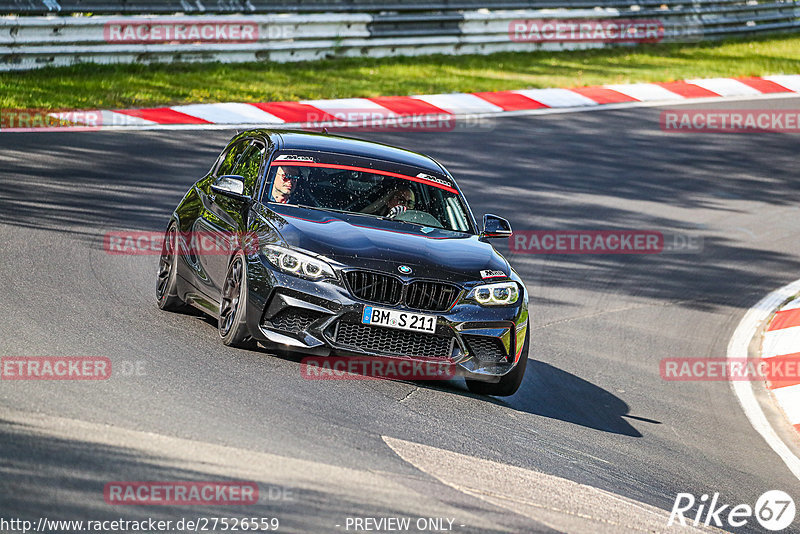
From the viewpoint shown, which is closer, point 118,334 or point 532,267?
point 118,334

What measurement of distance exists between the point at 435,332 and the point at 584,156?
1077cm

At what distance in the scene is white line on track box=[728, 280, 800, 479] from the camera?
9334 mm

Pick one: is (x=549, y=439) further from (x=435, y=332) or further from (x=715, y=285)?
(x=715, y=285)

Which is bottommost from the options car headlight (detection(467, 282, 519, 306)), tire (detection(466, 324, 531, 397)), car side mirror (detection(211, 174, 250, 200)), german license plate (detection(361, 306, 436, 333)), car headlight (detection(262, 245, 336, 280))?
tire (detection(466, 324, 531, 397))

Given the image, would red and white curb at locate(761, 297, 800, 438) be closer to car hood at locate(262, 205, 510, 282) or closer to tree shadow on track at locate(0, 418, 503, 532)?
car hood at locate(262, 205, 510, 282)

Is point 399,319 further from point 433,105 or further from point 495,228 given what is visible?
point 433,105

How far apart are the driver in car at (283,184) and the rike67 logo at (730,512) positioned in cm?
374

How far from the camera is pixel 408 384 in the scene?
334 inches

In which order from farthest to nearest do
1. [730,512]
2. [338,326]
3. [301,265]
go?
[301,265] → [338,326] → [730,512]

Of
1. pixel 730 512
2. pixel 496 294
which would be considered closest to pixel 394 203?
pixel 496 294

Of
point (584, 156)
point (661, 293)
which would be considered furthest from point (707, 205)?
point (661, 293)

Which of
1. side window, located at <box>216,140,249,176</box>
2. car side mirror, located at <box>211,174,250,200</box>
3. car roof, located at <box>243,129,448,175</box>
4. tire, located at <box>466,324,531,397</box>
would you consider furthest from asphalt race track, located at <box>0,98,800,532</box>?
car roof, located at <box>243,129,448,175</box>

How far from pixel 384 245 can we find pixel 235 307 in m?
1.14

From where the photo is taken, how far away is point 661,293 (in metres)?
13.5
